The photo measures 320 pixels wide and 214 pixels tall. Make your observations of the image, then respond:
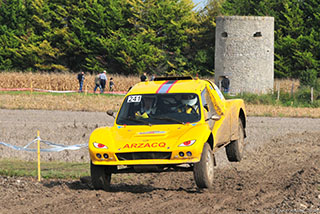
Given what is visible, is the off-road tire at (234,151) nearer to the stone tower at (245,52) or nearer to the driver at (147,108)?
the driver at (147,108)

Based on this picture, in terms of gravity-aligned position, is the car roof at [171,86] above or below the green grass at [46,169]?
above

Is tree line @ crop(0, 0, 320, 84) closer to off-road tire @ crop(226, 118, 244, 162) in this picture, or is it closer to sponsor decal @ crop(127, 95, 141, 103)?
off-road tire @ crop(226, 118, 244, 162)

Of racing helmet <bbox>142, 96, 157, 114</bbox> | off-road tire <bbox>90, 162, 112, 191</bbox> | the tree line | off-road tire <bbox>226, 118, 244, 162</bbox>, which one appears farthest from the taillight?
the tree line

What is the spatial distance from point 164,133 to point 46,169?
5.13m

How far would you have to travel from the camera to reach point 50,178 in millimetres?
14398

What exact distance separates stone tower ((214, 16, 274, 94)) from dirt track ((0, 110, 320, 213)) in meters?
28.7

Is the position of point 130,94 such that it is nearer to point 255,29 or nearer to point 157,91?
point 157,91

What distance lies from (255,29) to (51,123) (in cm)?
2602

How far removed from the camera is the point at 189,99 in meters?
13.0

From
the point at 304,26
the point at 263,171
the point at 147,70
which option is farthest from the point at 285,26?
the point at 263,171

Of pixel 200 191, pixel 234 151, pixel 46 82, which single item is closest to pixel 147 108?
pixel 200 191

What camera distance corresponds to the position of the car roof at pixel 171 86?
43.3 ft

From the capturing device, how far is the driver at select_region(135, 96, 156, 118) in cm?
1286

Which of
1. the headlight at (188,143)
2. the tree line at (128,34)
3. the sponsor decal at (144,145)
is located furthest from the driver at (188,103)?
the tree line at (128,34)
